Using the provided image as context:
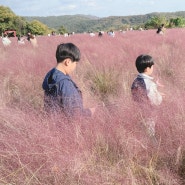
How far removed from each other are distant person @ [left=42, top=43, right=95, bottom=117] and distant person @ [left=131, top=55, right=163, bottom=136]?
37 cm

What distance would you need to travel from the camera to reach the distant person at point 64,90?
242 cm

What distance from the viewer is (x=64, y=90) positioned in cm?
257

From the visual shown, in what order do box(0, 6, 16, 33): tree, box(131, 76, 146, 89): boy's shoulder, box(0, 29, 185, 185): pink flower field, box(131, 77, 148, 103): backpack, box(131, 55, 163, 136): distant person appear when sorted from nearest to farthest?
box(0, 29, 185, 185): pink flower field, box(131, 55, 163, 136): distant person, box(131, 77, 148, 103): backpack, box(131, 76, 146, 89): boy's shoulder, box(0, 6, 16, 33): tree

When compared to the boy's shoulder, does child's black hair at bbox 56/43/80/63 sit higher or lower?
higher

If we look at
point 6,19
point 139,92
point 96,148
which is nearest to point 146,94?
point 139,92

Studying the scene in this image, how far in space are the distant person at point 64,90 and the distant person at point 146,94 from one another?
0.37m

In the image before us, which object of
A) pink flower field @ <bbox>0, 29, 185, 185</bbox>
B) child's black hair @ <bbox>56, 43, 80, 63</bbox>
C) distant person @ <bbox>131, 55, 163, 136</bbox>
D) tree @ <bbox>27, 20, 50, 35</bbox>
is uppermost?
child's black hair @ <bbox>56, 43, 80, 63</bbox>

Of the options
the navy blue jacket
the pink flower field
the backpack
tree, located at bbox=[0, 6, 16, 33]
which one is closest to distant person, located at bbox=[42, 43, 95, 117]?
the navy blue jacket

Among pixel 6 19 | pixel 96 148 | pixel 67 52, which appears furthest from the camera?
pixel 6 19

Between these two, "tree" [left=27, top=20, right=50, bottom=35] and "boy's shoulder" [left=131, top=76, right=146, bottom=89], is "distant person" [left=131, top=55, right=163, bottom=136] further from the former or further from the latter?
"tree" [left=27, top=20, right=50, bottom=35]

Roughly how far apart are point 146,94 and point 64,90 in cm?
67

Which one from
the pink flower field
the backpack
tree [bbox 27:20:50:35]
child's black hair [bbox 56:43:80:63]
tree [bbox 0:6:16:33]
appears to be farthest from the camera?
tree [bbox 27:20:50:35]

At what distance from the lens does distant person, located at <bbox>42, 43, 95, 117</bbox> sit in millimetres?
2424

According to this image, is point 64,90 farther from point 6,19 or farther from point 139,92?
point 6,19
